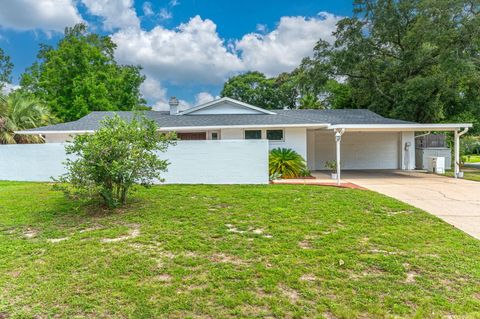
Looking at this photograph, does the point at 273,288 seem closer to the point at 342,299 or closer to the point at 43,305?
the point at 342,299

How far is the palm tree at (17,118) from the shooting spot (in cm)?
1613

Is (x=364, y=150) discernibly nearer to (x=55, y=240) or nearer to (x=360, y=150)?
(x=360, y=150)

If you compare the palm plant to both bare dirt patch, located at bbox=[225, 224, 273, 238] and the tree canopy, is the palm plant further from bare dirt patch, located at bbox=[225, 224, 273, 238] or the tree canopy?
the tree canopy

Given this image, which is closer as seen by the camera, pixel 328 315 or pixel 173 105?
pixel 328 315

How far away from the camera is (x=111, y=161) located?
6.75 meters

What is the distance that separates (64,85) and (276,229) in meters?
30.5

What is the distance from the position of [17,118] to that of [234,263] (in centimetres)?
1846

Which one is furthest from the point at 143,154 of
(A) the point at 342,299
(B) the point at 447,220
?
(B) the point at 447,220

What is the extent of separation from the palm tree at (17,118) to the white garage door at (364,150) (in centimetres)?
1705

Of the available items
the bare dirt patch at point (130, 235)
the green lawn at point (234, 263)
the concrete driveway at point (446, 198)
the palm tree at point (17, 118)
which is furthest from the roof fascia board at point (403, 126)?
the palm tree at point (17, 118)

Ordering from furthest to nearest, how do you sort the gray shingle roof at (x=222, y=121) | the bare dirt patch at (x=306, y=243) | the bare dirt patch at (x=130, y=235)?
the gray shingle roof at (x=222, y=121) → the bare dirt patch at (x=130, y=235) → the bare dirt patch at (x=306, y=243)

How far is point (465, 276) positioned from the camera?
4.01 m

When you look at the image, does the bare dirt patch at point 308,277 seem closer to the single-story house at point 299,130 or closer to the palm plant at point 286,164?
the palm plant at point 286,164

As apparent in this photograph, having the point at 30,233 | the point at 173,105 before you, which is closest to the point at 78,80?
the point at 173,105
